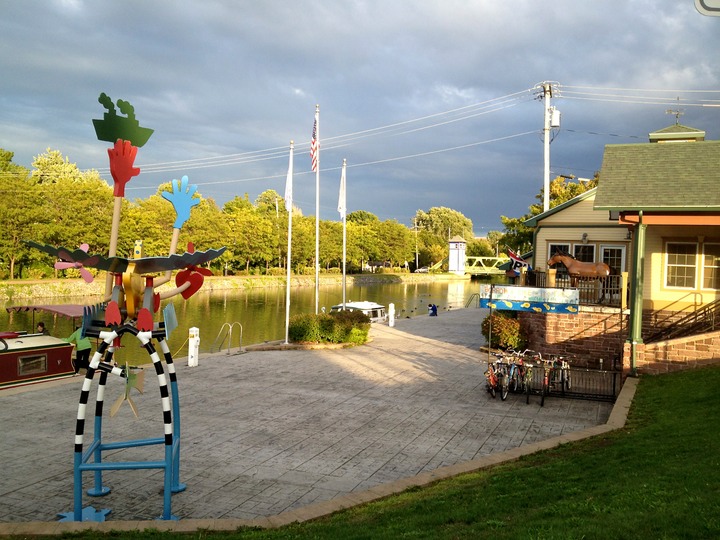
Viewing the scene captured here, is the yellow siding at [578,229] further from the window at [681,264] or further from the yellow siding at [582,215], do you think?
the window at [681,264]

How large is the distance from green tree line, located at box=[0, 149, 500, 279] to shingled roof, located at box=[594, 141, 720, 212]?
31.3m

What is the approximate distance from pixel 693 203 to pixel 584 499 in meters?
12.7

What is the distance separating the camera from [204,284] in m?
79.6

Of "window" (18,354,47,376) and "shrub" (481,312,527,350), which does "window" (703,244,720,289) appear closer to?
"shrub" (481,312,527,350)

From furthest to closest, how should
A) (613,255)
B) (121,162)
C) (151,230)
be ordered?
1. (151,230)
2. (613,255)
3. (121,162)

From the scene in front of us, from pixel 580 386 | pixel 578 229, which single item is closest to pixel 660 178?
pixel 580 386

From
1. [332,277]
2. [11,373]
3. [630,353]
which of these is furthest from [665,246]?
[332,277]

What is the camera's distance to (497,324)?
22734mm

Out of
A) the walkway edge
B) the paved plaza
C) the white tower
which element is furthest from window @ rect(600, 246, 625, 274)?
the white tower

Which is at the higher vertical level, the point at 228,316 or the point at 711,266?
the point at 711,266

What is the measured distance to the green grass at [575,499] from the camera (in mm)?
5754

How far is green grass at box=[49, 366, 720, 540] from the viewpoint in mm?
5754

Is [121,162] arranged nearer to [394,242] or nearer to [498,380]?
[498,380]

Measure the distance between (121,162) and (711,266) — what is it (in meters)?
18.9
